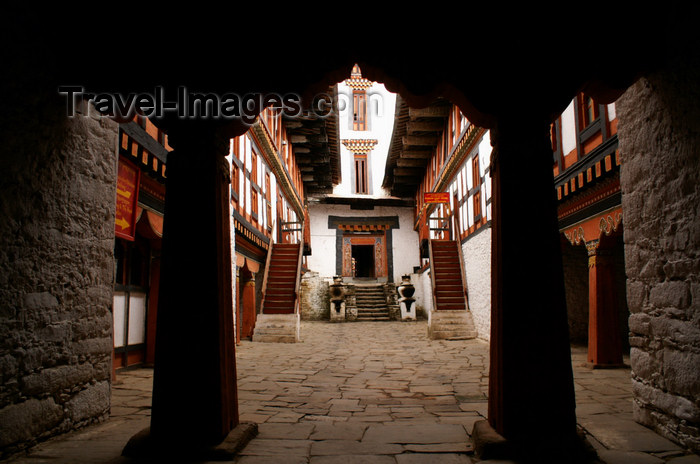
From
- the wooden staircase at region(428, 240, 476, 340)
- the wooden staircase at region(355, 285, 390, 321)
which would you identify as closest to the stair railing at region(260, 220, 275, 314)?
the wooden staircase at region(428, 240, 476, 340)

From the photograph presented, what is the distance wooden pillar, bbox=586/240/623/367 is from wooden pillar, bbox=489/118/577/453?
4.49 meters

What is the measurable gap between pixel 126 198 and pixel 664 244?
555 cm

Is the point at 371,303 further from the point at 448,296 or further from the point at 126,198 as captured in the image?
the point at 126,198

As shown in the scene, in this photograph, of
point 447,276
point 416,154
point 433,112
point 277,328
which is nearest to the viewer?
point 277,328

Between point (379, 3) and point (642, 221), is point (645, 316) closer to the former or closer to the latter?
point (642, 221)

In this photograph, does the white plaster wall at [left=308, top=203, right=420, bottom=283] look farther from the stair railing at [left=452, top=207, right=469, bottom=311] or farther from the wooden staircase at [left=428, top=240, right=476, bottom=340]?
the wooden staircase at [left=428, top=240, right=476, bottom=340]

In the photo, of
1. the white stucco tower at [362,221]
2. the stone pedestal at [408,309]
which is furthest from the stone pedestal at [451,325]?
the white stucco tower at [362,221]

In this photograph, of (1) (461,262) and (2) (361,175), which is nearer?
(1) (461,262)

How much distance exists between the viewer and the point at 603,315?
22.1 feet

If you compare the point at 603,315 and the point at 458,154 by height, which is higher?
the point at 458,154

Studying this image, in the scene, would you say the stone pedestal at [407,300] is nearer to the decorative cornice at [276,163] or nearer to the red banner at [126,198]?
the decorative cornice at [276,163]

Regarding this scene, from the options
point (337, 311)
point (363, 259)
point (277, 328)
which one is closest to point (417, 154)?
point (337, 311)

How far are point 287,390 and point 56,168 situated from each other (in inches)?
131

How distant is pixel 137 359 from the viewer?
6961 millimetres
